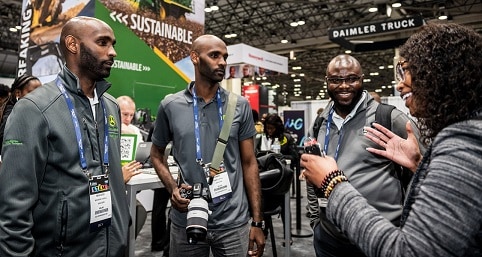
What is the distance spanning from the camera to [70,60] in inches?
60.3

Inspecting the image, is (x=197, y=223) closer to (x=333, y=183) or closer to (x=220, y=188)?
(x=220, y=188)

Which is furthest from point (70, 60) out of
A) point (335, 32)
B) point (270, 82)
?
point (270, 82)

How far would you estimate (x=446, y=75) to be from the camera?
0.85 m

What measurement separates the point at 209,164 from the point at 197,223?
0.34m

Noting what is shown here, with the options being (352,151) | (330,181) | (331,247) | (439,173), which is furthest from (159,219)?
(439,173)

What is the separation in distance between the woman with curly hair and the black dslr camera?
0.69 metres

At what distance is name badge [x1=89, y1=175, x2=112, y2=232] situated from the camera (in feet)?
4.46

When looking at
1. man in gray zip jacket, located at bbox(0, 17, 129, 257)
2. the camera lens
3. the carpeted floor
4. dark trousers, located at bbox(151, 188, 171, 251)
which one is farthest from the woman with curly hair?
the carpeted floor

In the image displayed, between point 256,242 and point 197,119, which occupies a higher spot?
point 197,119

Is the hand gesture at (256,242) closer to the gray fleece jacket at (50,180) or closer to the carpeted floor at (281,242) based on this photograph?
the gray fleece jacket at (50,180)

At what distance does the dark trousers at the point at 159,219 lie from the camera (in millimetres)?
3781

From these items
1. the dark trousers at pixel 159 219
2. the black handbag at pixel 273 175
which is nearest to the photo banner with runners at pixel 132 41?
the dark trousers at pixel 159 219

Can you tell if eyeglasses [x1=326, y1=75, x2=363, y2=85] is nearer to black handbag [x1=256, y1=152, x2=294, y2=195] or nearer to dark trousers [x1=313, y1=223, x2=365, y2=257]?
dark trousers [x1=313, y1=223, x2=365, y2=257]

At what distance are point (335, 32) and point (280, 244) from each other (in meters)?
5.57
